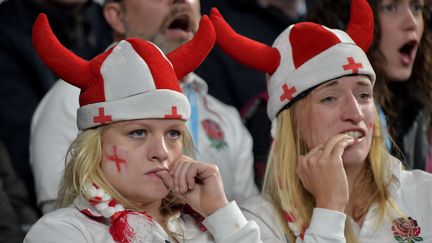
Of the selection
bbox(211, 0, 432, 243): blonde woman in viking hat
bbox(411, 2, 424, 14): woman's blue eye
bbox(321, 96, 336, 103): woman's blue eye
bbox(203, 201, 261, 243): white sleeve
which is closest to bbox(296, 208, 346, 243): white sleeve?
bbox(211, 0, 432, 243): blonde woman in viking hat

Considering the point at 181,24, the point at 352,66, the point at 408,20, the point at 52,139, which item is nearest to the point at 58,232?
the point at 52,139

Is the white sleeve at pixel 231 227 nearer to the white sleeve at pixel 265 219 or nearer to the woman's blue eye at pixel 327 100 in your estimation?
the white sleeve at pixel 265 219

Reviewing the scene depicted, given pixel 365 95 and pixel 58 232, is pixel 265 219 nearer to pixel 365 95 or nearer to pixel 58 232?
pixel 365 95

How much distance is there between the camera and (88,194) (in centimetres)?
359

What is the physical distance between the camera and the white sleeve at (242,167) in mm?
4832

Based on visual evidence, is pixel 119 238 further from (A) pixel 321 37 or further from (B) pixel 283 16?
(B) pixel 283 16

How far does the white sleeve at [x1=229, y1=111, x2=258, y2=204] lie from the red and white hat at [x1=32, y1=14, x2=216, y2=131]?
1118 mm

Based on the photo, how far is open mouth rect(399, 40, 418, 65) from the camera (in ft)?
16.3

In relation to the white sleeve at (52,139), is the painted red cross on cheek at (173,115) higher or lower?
higher

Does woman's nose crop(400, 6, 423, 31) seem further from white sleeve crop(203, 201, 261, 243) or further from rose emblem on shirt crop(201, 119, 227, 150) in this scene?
white sleeve crop(203, 201, 261, 243)

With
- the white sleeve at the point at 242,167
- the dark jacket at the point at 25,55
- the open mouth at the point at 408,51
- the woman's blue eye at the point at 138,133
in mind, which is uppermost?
the woman's blue eye at the point at 138,133

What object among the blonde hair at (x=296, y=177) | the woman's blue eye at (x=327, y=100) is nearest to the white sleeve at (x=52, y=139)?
the blonde hair at (x=296, y=177)

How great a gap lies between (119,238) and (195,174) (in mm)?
361

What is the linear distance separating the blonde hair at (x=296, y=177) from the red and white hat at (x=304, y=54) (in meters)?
0.09
